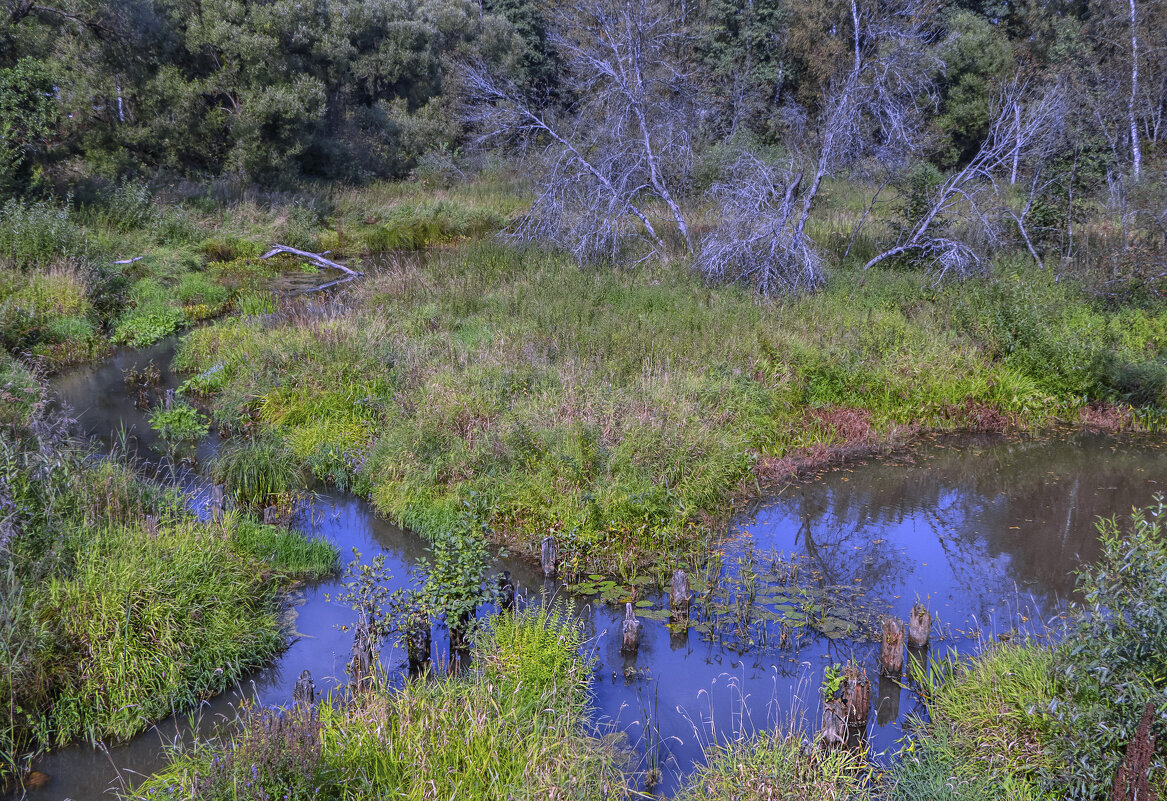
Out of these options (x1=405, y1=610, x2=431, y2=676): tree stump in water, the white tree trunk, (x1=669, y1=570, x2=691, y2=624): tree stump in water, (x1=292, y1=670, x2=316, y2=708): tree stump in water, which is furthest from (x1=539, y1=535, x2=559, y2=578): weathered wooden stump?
the white tree trunk

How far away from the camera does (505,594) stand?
5871 mm

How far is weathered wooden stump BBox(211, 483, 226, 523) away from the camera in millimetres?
6566

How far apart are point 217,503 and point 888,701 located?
541 cm

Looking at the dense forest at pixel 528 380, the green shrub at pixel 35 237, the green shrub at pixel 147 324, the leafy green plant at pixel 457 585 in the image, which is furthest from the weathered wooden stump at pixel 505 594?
the green shrub at pixel 35 237

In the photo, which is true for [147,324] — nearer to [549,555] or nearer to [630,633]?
[549,555]

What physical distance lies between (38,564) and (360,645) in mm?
2185

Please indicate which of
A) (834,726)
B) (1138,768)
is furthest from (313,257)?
(1138,768)

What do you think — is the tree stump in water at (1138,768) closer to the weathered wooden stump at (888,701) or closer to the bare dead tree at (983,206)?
the weathered wooden stump at (888,701)

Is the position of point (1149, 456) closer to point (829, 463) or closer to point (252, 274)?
point (829, 463)

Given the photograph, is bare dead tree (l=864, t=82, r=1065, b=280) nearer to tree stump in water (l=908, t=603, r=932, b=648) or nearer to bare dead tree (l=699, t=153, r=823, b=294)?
bare dead tree (l=699, t=153, r=823, b=294)

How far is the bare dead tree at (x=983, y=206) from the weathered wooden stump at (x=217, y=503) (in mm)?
10344

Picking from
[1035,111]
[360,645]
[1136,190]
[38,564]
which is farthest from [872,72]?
[38,564]

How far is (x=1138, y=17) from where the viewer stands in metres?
14.6

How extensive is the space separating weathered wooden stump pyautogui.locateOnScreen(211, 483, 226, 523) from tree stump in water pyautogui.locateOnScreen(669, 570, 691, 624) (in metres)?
3.68
